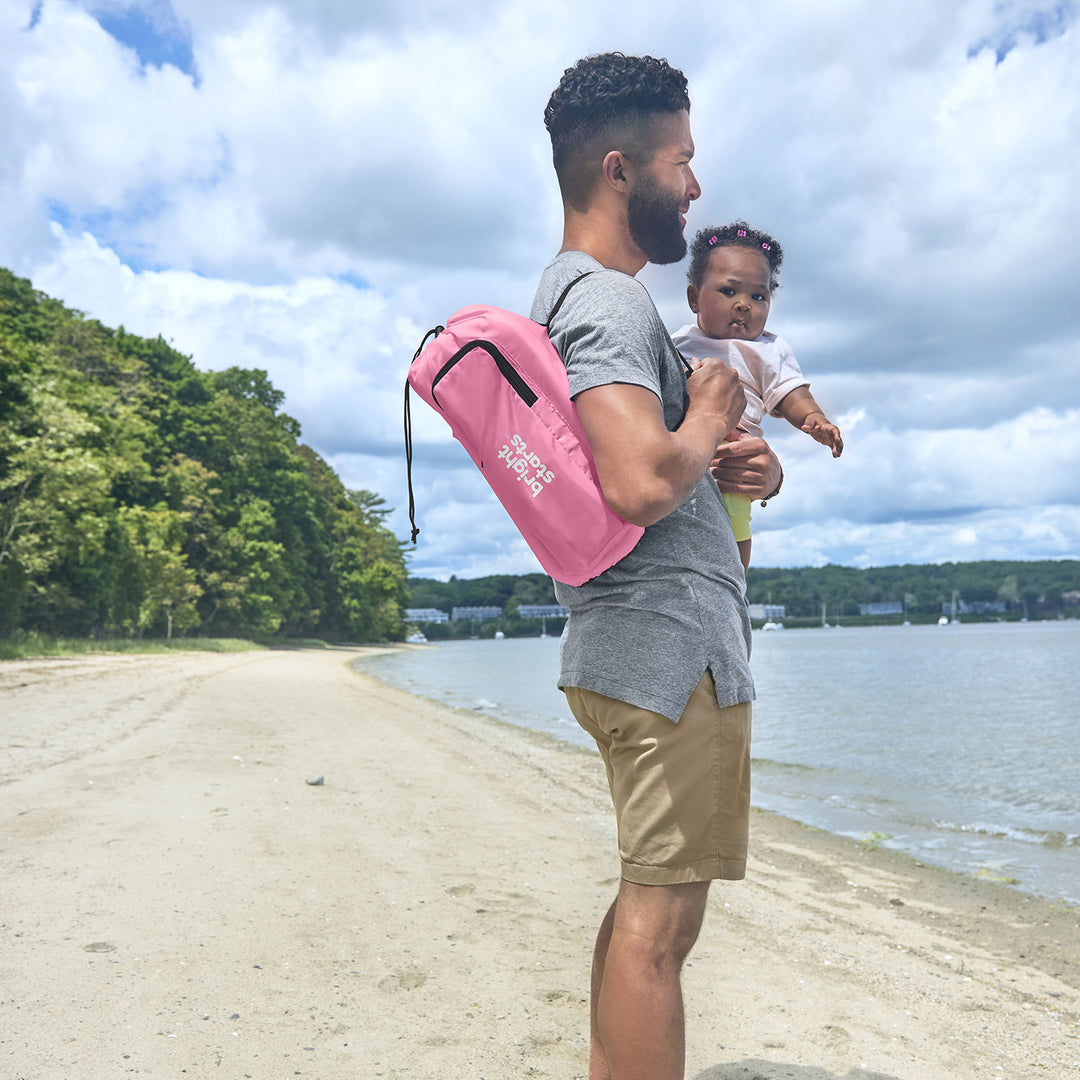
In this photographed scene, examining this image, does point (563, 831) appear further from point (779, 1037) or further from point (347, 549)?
point (347, 549)

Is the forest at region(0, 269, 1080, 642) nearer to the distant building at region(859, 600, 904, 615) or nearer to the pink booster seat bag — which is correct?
the pink booster seat bag

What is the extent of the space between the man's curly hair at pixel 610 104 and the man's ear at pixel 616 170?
0.01 meters

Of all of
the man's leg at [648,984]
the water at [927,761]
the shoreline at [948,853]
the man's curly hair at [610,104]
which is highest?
the man's curly hair at [610,104]

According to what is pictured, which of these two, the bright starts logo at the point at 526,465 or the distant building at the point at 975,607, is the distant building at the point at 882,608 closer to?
the distant building at the point at 975,607

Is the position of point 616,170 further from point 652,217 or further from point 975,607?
point 975,607

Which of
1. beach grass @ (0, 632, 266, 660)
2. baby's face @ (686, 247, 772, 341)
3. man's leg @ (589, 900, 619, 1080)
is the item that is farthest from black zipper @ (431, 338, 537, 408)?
beach grass @ (0, 632, 266, 660)

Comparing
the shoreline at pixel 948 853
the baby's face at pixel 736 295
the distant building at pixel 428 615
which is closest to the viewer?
the baby's face at pixel 736 295

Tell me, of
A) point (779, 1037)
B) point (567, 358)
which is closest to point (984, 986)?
point (779, 1037)

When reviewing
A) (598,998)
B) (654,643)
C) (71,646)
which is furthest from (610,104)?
(71,646)

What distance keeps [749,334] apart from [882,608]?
139 metres

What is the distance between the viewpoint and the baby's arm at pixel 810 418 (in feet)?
6.55

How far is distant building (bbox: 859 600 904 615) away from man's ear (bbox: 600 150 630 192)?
12695 cm

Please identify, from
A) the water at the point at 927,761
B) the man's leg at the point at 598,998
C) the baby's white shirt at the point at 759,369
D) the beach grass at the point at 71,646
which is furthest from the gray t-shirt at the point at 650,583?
the beach grass at the point at 71,646

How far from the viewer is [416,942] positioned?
140 inches
